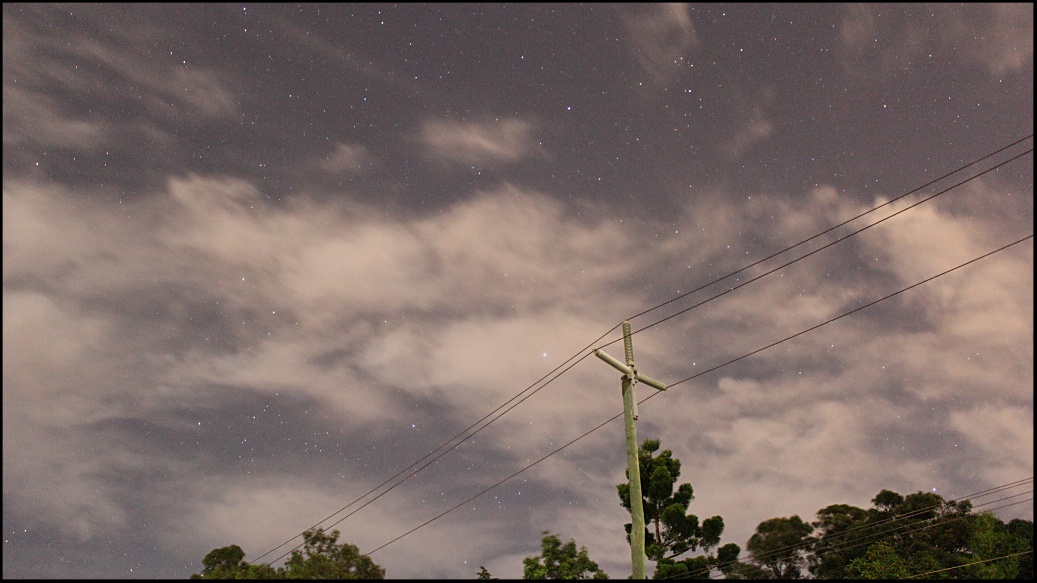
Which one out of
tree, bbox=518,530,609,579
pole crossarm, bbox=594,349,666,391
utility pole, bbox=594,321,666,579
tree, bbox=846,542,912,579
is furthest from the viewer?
tree, bbox=846,542,912,579

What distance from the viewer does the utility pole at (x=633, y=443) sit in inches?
545

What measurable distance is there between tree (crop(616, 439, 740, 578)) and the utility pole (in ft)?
78.0

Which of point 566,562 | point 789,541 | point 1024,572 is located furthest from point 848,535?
point 566,562

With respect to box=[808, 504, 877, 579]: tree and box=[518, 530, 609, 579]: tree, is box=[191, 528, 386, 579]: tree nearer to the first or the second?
box=[518, 530, 609, 579]: tree

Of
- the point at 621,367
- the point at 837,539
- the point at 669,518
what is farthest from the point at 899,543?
the point at 621,367

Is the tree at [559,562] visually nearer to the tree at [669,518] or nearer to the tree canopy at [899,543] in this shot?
the tree at [669,518]

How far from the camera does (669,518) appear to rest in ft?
131

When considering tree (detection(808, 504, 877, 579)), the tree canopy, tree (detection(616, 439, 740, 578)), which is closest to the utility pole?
tree (detection(616, 439, 740, 578))

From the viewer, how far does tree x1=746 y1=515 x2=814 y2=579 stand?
67.9 metres

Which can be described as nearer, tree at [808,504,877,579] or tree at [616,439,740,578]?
tree at [616,439,740,578]

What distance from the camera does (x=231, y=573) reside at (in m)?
20.5

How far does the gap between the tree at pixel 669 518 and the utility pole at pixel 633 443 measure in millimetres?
23765

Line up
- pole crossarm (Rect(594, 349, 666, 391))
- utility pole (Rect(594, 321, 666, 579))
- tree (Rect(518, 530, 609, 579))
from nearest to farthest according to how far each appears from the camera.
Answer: utility pole (Rect(594, 321, 666, 579)), pole crossarm (Rect(594, 349, 666, 391)), tree (Rect(518, 530, 609, 579))

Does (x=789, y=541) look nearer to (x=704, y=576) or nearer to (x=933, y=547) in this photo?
(x=933, y=547)
